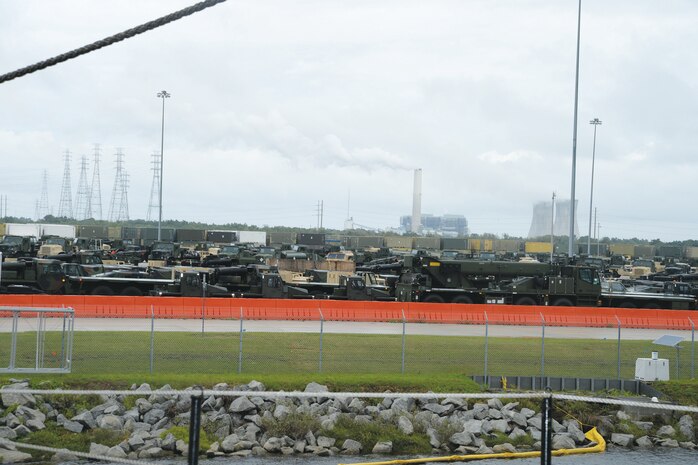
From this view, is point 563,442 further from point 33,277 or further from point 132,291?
point 33,277

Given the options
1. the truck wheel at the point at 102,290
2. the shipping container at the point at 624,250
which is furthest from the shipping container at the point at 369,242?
the truck wheel at the point at 102,290

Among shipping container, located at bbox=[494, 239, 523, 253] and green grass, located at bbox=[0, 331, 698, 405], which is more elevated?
shipping container, located at bbox=[494, 239, 523, 253]

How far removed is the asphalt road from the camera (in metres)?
32.7

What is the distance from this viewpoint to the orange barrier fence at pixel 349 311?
117 feet

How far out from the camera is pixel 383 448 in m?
20.2

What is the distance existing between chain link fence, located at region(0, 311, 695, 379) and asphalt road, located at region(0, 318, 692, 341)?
5 cm

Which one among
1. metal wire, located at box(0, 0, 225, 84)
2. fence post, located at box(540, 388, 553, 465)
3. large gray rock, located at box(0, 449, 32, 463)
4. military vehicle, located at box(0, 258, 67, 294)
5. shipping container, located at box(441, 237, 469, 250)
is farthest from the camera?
shipping container, located at box(441, 237, 469, 250)

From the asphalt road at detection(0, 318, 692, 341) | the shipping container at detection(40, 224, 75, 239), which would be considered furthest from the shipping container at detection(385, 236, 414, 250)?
the asphalt road at detection(0, 318, 692, 341)

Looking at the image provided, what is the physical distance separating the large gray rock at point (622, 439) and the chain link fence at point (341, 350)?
3.69 m

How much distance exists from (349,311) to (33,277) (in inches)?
600

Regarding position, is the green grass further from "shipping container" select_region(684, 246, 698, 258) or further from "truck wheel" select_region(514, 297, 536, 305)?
"shipping container" select_region(684, 246, 698, 258)

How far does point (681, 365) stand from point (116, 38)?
84.9 feet

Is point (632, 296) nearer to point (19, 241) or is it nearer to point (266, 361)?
point (266, 361)

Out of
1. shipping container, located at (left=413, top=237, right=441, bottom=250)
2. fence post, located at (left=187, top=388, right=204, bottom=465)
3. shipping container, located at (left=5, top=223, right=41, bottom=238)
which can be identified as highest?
shipping container, located at (left=413, top=237, right=441, bottom=250)
